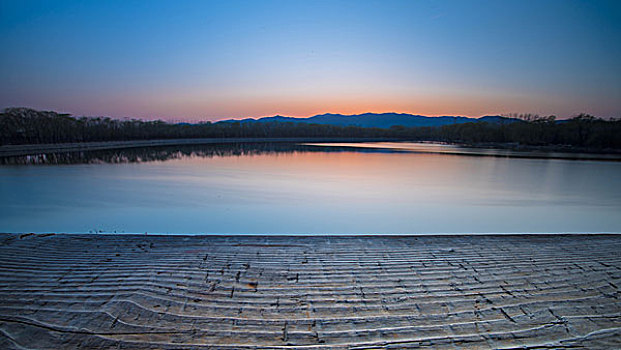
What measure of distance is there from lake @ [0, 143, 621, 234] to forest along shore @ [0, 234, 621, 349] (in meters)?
1.87

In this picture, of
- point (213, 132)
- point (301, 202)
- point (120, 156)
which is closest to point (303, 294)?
point (301, 202)

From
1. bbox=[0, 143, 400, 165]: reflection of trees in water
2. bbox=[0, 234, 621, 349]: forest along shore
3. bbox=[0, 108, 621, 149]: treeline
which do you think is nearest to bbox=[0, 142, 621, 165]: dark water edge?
bbox=[0, 143, 400, 165]: reflection of trees in water

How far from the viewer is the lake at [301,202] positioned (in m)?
4.36

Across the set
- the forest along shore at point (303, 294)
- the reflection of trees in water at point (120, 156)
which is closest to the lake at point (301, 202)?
the forest along shore at point (303, 294)

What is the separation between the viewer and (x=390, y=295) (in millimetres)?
1615

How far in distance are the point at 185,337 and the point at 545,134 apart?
36.1m

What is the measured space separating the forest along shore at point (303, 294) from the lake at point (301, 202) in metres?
1.87

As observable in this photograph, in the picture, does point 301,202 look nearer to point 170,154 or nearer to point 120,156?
point 120,156

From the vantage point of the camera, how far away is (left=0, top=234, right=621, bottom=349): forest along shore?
1277mm

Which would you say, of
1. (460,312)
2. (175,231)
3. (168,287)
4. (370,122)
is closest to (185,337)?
(168,287)

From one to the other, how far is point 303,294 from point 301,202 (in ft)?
13.8

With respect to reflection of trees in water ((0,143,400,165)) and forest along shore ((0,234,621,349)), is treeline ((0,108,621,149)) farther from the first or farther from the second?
forest along shore ((0,234,621,349))

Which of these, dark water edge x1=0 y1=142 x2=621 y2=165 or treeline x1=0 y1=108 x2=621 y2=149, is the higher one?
treeline x1=0 y1=108 x2=621 y2=149

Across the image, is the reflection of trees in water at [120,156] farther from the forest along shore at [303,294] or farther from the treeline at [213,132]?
the forest along shore at [303,294]
